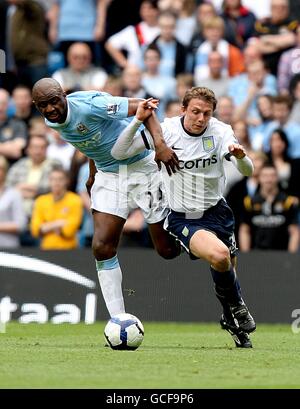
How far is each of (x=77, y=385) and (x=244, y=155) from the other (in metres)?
3.26

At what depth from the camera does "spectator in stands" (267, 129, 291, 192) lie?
1559 centimetres

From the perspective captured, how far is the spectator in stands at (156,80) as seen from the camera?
17156 mm

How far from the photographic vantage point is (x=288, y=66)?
1716 centimetres

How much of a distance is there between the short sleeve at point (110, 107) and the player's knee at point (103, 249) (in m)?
1.23

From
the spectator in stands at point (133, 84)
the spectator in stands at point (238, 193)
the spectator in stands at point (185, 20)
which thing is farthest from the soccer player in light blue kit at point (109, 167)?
the spectator in stands at point (185, 20)

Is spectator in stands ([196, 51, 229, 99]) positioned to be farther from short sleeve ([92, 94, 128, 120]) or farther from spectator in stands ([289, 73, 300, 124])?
short sleeve ([92, 94, 128, 120])

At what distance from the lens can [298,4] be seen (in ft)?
58.2

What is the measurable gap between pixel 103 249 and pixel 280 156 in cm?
547

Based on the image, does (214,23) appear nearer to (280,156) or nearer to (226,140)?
(280,156)

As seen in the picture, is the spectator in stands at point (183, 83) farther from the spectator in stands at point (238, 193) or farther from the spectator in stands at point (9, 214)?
the spectator in stands at point (9, 214)

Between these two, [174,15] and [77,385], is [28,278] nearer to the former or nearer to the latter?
[174,15]

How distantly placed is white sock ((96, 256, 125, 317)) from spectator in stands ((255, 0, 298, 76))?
7.43 meters

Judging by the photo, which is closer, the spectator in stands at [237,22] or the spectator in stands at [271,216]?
the spectator in stands at [271,216]
